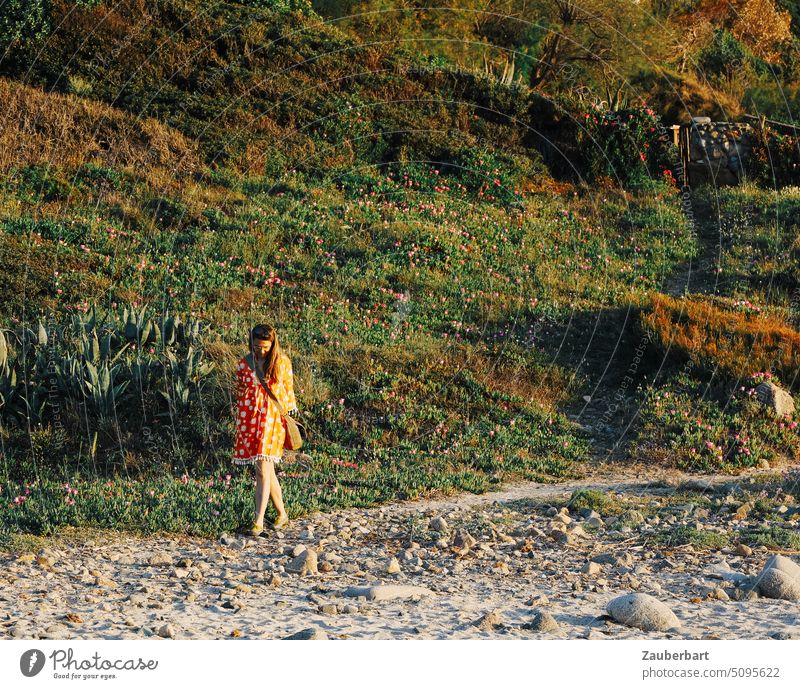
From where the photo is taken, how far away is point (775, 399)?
46.8 ft

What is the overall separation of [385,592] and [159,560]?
1923 mm

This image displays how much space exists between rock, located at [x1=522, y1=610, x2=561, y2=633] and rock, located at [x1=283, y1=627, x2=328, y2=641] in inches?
51.2

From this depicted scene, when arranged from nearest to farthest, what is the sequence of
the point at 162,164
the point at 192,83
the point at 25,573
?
the point at 25,573, the point at 162,164, the point at 192,83

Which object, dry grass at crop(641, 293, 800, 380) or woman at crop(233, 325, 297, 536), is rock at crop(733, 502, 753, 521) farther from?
dry grass at crop(641, 293, 800, 380)

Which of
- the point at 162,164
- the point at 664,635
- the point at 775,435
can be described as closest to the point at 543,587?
the point at 664,635

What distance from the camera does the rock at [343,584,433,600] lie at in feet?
24.3

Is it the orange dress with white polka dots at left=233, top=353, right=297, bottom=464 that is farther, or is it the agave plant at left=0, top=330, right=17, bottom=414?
the agave plant at left=0, top=330, right=17, bottom=414

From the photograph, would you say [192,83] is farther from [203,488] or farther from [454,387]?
[203,488]

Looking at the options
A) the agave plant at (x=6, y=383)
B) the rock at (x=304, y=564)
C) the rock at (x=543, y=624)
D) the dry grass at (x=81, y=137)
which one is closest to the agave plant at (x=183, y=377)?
the agave plant at (x=6, y=383)

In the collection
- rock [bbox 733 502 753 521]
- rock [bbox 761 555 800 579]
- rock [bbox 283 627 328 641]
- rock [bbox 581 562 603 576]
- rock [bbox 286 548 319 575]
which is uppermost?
rock [bbox 761 555 800 579]

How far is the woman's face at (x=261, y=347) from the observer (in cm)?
927

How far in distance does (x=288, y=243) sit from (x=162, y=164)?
14.4 ft

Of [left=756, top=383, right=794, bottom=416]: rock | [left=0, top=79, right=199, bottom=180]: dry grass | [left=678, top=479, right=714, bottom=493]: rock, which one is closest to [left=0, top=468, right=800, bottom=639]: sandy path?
[left=678, top=479, right=714, bottom=493]: rock

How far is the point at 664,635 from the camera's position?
6.63 metres
